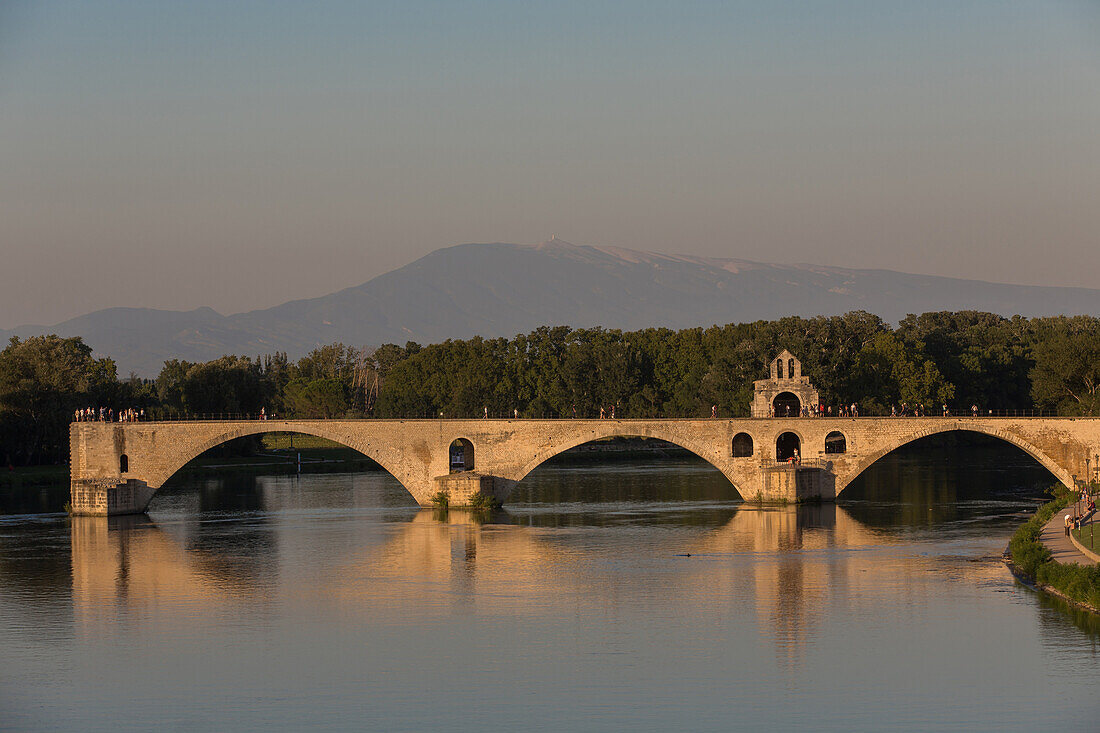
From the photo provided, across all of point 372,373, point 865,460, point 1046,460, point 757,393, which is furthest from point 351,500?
point 372,373

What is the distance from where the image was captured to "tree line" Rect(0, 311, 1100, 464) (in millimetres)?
77688

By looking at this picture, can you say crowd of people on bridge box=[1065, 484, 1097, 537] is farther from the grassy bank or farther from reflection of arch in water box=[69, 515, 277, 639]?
reflection of arch in water box=[69, 515, 277, 639]

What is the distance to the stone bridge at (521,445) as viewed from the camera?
187 ft

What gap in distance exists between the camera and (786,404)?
6406 centimetres

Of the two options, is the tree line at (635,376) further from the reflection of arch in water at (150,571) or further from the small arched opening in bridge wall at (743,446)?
the reflection of arch in water at (150,571)

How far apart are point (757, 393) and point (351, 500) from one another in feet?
68.7

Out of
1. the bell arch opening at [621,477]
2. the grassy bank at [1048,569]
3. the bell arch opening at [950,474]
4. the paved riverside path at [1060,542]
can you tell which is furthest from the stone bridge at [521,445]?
the grassy bank at [1048,569]

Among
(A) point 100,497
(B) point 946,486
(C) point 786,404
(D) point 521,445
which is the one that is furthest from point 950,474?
(A) point 100,497

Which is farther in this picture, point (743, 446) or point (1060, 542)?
point (743, 446)

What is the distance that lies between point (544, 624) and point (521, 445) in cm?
2406

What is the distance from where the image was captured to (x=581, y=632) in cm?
3403

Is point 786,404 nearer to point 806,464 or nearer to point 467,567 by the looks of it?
point 806,464

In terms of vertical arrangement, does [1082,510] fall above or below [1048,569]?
above

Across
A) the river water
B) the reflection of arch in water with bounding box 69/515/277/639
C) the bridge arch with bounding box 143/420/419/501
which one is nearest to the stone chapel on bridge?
the river water
